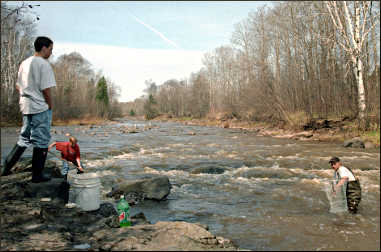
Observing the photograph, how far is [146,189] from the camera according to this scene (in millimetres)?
6656

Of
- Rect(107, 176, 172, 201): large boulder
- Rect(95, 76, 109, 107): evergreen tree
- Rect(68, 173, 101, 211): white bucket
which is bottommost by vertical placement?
Rect(107, 176, 172, 201): large boulder

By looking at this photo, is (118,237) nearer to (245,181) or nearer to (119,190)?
(119,190)

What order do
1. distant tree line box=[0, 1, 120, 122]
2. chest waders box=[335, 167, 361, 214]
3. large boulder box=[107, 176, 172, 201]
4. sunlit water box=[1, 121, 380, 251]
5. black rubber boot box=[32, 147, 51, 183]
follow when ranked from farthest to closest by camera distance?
distant tree line box=[0, 1, 120, 122] < large boulder box=[107, 176, 172, 201] < chest waders box=[335, 167, 361, 214] < black rubber boot box=[32, 147, 51, 183] < sunlit water box=[1, 121, 380, 251]

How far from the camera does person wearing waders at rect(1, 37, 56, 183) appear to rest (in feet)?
14.7

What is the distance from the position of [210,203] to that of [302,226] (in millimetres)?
2061

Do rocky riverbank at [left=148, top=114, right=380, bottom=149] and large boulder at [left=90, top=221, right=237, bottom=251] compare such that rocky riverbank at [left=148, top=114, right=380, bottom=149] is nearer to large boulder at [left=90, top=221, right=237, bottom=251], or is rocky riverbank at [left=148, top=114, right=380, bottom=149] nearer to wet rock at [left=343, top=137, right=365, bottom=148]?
wet rock at [left=343, top=137, right=365, bottom=148]

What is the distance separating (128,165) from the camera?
10625mm

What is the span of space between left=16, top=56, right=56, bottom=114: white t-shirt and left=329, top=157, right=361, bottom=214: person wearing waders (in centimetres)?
489

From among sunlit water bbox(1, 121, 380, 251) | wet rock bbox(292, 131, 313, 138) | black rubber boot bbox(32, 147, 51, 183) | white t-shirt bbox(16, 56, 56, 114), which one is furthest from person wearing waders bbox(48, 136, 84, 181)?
wet rock bbox(292, 131, 313, 138)

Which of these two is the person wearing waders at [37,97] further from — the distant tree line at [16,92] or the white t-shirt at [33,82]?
the distant tree line at [16,92]

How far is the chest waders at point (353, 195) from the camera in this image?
16.3ft

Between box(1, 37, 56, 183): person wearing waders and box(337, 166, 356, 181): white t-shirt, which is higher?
box(1, 37, 56, 183): person wearing waders

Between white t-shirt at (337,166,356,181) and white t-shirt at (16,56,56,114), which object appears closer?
white t-shirt at (16,56,56,114)

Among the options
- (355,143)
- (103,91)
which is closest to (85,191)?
(355,143)
